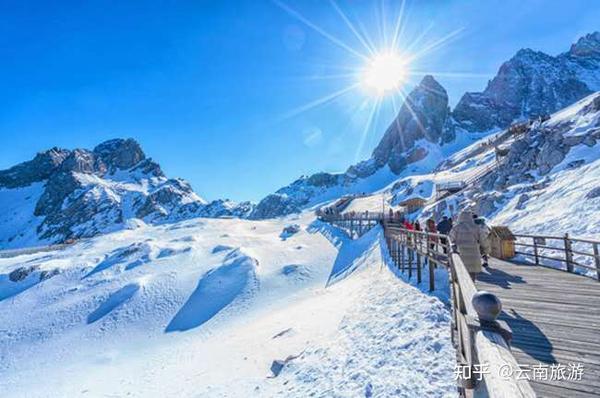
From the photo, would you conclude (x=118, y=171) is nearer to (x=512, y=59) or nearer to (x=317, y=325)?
(x=317, y=325)

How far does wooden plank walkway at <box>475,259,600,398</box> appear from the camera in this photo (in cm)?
348

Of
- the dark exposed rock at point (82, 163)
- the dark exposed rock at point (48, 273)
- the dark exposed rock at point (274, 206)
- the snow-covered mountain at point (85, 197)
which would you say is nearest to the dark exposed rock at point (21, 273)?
the dark exposed rock at point (48, 273)

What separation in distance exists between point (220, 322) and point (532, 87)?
555ft

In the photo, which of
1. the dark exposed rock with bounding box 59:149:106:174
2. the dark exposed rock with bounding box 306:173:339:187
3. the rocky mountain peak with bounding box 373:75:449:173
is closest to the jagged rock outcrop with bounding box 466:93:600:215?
the rocky mountain peak with bounding box 373:75:449:173

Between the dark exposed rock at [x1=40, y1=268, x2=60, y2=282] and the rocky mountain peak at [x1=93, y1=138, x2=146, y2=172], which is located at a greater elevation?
the rocky mountain peak at [x1=93, y1=138, x2=146, y2=172]

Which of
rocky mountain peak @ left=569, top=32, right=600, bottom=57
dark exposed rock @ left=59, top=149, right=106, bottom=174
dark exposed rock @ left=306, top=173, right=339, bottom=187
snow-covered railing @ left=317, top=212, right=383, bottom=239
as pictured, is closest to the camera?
snow-covered railing @ left=317, top=212, right=383, bottom=239

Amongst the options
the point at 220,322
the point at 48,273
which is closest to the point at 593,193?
the point at 220,322

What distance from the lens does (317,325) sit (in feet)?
40.7

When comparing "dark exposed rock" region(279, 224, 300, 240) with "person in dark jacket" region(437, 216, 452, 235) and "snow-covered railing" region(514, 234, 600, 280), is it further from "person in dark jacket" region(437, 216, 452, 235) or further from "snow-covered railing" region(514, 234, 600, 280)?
"snow-covered railing" region(514, 234, 600, 280)

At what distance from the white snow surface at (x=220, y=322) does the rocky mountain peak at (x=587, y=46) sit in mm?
190675

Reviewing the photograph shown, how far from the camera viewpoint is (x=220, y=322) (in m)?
19.8

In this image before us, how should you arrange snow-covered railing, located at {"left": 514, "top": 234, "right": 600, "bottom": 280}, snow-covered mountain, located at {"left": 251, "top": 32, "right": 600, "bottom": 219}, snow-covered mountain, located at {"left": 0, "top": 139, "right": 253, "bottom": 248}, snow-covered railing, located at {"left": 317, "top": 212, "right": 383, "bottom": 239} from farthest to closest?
1. snow-covered mountain, located at {"left": 0, "top": 139, "right": 253, "bottom": 248}
2. snow-covered mountain, located at {"left": 251, "top": 32, "right": 600, "bottom": 219}
3. snow-covered railing, located at {"left": 317, "top": 212, "right": 383, "bottom": 239}
4. snow-covered railing, located at {"left": 514, "top": 234, "right": 600, "bottom": 280}

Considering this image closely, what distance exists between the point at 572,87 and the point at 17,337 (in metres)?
187

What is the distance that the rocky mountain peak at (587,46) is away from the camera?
5851 inches
